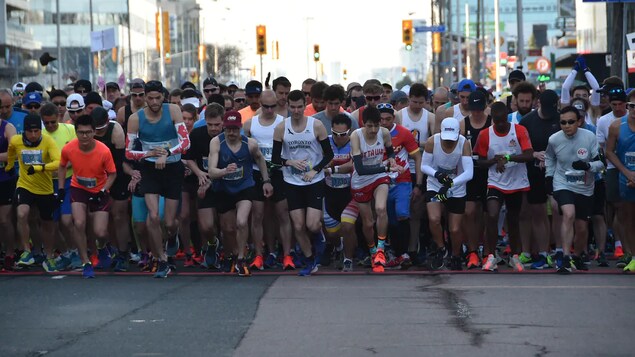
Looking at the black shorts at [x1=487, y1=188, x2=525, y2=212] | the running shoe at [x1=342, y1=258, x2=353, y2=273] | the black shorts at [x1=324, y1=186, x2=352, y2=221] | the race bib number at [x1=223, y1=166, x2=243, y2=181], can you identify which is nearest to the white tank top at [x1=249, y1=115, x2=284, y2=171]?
the race bib number at [x1=223, y1=166, x2=243, y2=181]

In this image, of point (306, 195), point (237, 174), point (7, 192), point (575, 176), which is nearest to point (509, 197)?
point (575, 176)

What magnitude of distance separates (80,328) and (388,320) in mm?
2364

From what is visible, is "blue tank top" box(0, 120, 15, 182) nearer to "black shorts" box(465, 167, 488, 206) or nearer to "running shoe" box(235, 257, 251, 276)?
"running shoe" box(235, 257, 251, 276)

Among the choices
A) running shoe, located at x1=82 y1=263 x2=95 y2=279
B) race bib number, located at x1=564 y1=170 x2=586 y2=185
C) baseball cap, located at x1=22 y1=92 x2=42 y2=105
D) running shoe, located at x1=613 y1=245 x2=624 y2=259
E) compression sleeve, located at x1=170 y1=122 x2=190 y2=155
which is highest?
baseball cap, located at x1=22 y1=92 x2=42 y2=105

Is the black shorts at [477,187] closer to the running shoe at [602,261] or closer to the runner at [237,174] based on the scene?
the running shoe at [602,261]

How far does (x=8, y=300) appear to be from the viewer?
12938 mm

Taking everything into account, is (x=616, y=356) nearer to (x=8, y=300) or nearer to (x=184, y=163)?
(x=8, y=300)

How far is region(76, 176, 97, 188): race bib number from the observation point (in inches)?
601

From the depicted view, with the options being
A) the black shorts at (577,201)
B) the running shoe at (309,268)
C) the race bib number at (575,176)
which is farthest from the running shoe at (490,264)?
the running shoe at (309,268)

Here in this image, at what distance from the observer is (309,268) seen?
603 inches

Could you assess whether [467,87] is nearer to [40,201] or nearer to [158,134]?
[158,134]

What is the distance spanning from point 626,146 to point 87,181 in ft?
18.7

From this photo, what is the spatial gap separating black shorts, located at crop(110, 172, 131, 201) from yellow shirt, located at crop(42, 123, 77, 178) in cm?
53

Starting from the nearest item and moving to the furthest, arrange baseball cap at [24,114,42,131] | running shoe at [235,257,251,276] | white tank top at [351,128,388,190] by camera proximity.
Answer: running shoe at [235,257,251,276], white tank top at [351,128,388,190], baseball cap at [24,114,42,131]
